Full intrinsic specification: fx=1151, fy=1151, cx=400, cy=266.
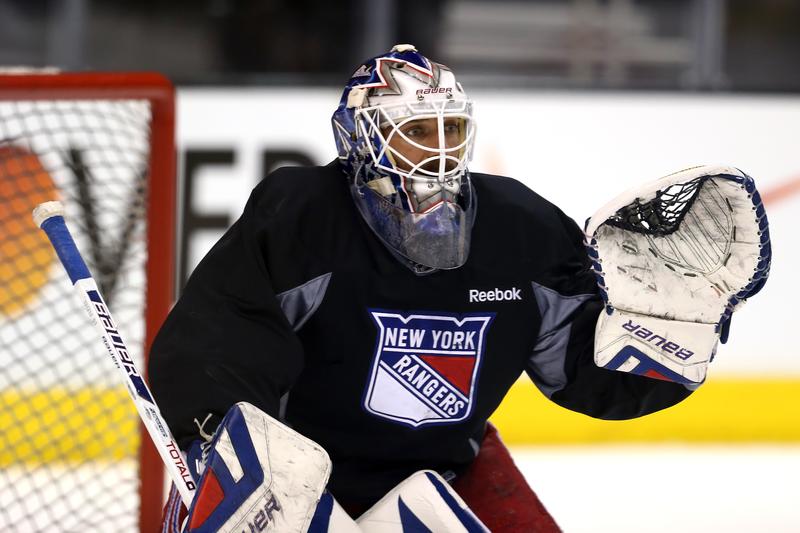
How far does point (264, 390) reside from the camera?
5.22 feet

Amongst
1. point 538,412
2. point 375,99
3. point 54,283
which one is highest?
point 375,99

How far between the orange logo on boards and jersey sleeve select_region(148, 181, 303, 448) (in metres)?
1.25

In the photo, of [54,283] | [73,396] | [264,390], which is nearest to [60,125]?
[54,283]

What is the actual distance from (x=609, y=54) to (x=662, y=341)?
320cm

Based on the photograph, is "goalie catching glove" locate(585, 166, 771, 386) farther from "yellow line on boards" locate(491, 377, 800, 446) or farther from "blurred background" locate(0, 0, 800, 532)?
"yellow line on boards" locate(491, 377, 800, 446)

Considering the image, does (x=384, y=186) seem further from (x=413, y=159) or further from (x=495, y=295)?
(x=495, y=295)

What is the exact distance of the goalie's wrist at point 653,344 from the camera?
176 cm

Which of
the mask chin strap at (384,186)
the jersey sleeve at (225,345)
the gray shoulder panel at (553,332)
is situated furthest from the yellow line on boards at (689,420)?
the jersey sleeve at (225,345)

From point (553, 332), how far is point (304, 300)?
0.43 m

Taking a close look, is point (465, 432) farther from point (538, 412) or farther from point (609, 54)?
point (609, 54)

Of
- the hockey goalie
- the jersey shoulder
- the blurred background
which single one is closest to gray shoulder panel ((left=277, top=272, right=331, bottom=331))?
the hockey goalie

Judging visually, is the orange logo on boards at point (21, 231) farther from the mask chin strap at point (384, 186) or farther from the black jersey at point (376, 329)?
the mask chin strap at point (384, 186)

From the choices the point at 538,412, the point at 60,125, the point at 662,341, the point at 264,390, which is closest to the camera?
the point at 264,390

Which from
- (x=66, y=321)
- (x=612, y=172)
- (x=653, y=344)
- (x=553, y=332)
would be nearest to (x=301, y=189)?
(x=553, y=332)
